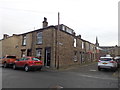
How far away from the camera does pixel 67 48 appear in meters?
18.2

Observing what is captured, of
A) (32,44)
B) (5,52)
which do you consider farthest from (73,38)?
(5,52)

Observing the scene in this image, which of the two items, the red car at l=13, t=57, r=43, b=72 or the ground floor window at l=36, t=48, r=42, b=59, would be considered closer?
the red car at l=13, t=57, r=43, b=72

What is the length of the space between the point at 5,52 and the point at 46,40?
14.3m

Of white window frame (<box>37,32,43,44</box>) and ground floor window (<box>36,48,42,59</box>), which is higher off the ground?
white window frame (<box>37,32,43,44</box>)

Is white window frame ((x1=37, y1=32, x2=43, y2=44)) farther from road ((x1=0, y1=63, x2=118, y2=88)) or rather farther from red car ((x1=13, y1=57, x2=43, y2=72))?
road ((x1=0, y1=63, x2=118, y2=88))

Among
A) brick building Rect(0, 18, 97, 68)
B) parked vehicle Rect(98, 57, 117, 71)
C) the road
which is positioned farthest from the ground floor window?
parked vehicle Rect(98, 57, 117, 71)

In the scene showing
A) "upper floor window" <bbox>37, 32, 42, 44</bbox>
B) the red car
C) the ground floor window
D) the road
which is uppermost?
"upper floor window" <bbox>37, 32, 42, 44</bbox>

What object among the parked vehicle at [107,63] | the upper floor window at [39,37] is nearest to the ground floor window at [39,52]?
the upper floor window at [39,37]

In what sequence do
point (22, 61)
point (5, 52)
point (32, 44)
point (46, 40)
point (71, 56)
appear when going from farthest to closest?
point (5, 52), point (71, 56), point (32, 44), point (46, 40), point (22, 61)

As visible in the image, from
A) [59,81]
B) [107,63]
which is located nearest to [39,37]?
[107,63]

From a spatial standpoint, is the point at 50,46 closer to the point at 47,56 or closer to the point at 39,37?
the point at 47,56

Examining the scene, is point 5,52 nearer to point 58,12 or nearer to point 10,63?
point 10,63

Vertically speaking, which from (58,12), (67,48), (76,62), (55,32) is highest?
(58,12)

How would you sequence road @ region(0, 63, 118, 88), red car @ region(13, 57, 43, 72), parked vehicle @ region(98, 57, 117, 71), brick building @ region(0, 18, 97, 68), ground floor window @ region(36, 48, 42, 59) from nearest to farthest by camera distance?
road @ region(0, 63, 118, 88)
red car @ region(13, 57, 43, 72)
parked vehicle @ region(98, 57, 117, 71)
brick building @ region(0, 18, 97, 68)
ground floor window @ region(36, 48, 42, 59)
